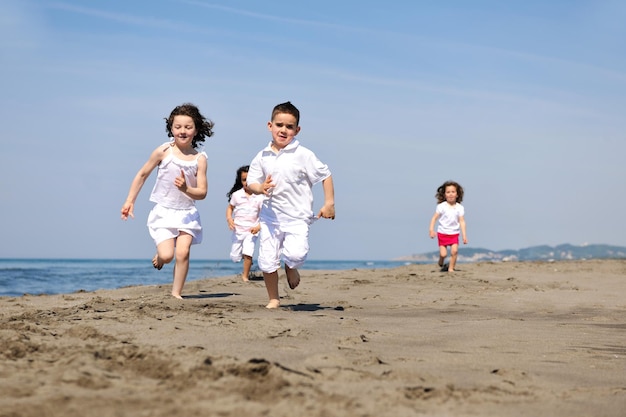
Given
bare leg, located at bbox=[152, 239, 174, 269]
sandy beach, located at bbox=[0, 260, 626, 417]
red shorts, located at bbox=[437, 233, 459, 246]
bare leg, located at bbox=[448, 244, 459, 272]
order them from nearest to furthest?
sandy beach, located at bbox=[0, 260, 626, 417]
bare leg, located at bbox=[152, 239, 174, 269]
bare leg, located at bbox=[448, 244, 459, 272]
red shorts, located at bbox=[437, 233, 459, 246]

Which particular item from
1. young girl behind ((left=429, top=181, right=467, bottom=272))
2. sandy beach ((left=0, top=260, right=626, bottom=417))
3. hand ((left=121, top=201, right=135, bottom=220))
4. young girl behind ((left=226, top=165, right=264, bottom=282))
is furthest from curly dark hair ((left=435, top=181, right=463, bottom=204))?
hand ((left=121, top=201, right=135, bottom=220))

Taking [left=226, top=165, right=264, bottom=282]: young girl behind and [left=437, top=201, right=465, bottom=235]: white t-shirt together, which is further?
[left=437, top=201, right=465, bottom=235]: white t-shirt

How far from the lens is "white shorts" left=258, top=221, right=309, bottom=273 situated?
23.0 ft

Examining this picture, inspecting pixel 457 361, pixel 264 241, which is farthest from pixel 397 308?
pixel 457 361

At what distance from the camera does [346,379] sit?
133 inches

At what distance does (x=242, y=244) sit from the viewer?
1162 centimetres

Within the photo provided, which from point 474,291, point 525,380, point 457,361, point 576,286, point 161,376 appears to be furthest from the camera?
point 576,286

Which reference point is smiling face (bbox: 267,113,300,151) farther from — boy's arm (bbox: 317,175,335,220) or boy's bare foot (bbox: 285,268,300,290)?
boy's bare foot (bbox: 285,268,300,290)

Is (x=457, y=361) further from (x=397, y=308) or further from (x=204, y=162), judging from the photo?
(x=204, y=162)

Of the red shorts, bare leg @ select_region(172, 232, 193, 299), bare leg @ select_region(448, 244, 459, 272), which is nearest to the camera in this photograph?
bare leg @ select_region(172, 232, 193, 299)

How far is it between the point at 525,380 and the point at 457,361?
537 millimetres

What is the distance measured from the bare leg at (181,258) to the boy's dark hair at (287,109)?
1804 mm

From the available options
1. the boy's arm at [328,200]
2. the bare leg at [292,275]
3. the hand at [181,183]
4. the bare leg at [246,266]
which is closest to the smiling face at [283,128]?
the boy's arm at [328,200]

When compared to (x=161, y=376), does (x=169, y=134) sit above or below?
A: above
